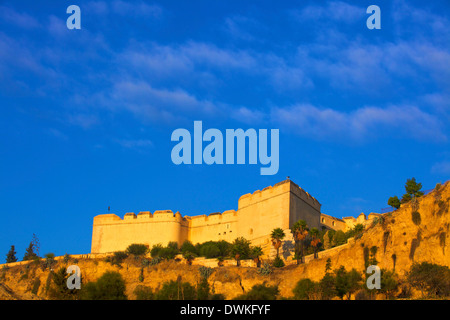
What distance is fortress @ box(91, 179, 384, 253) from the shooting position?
6253 cm

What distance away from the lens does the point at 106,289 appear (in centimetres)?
4359

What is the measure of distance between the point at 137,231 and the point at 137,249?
10.9ft

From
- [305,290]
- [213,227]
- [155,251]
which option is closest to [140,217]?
[155,251]

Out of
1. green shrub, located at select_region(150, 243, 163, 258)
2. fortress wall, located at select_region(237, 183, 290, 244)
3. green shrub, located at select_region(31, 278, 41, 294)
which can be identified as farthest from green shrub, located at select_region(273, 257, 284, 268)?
green shrub, located at select_region(31, 278, 41, 294)

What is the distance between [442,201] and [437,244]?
3.07 m

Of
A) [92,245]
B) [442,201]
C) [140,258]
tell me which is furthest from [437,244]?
[92,245]

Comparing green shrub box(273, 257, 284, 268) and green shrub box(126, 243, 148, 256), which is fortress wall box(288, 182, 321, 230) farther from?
green shrub box(126, 243, 148, 256)

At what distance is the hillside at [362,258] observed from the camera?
153ft

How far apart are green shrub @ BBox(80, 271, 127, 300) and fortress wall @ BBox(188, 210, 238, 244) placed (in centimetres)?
2203

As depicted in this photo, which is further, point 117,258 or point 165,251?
point 165,251

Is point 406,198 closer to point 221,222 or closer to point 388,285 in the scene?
point 388,285

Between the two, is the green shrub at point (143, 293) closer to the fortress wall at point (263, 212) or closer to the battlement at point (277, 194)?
the fortress wall at point (263, 212)

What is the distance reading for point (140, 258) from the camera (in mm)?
60656
